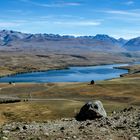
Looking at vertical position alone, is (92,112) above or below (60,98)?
above

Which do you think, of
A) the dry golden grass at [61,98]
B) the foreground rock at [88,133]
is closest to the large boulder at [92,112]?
the foreground rock at [88,133]

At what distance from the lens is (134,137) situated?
23.4m

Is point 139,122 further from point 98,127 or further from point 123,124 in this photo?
point 98,127

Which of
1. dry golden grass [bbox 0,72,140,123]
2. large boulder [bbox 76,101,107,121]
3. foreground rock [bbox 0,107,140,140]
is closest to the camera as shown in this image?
foreground rock [bbox 0,107,140,140]

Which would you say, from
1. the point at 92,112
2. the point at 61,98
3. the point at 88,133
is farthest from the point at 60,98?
the point at 88,133

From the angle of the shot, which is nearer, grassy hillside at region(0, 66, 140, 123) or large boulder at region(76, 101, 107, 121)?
large boulder at region(76, 101, 107, 121)

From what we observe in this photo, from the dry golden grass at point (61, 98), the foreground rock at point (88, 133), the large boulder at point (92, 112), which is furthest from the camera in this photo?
the dry golden grass at point (61, 98)

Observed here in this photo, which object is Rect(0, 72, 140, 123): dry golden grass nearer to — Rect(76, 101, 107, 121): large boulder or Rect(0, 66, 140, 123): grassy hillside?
Rect(0, 66, 140, 123): grassy hillside

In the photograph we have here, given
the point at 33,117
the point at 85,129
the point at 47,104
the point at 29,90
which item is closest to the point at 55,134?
the point at 85,129

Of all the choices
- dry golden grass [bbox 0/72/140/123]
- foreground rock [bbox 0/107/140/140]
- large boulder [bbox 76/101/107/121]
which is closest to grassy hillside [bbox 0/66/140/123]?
dry golden grass [bbox 0/72/140/123]

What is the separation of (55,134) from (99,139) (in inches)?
118

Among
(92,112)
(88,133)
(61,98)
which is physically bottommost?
(61,98)

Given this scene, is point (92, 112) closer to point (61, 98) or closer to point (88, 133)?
point (88, 133)

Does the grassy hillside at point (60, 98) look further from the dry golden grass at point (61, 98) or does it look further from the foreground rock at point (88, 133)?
the foreground rock at point (88, 133)
